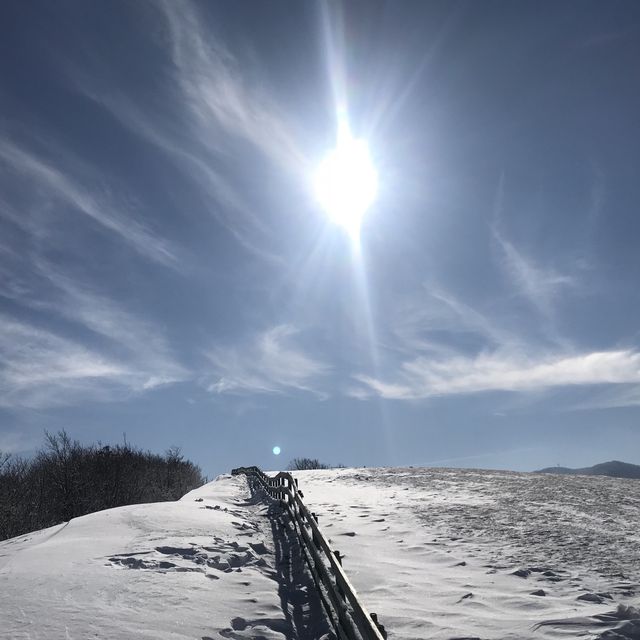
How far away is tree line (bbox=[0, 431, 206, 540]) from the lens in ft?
127

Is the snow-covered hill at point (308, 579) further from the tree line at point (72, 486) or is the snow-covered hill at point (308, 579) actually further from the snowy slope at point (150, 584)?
the tree line at point (72, 486)

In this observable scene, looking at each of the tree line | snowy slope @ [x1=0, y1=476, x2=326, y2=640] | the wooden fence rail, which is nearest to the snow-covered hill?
snowy slope @ [x1=0, y1=476, x2=326, y2=640]

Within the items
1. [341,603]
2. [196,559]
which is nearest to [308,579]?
[196,559]

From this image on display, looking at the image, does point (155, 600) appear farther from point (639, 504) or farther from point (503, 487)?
point (503, 487)

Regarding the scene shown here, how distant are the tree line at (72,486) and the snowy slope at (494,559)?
31129 mm

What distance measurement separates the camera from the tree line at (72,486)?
3878 centimetres

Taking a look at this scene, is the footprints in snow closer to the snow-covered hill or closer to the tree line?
the snow-covered hill

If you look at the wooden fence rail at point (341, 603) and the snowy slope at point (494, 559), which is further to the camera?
the snowy slope at point (494, 559)

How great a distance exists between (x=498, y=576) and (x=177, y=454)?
6817cm

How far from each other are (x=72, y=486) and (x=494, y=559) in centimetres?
4335

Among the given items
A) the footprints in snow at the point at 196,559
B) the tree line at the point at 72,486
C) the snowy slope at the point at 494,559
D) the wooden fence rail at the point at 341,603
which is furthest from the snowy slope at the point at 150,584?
the tree line at the point at 72,486

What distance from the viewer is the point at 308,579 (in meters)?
8.80

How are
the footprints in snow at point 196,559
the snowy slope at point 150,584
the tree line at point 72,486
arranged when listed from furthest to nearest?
the tree line at point 72,486 < the footprints in snow at point 196,559 < the snowy slope at point 150,584

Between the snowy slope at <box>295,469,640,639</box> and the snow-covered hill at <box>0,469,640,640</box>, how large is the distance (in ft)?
0.12
